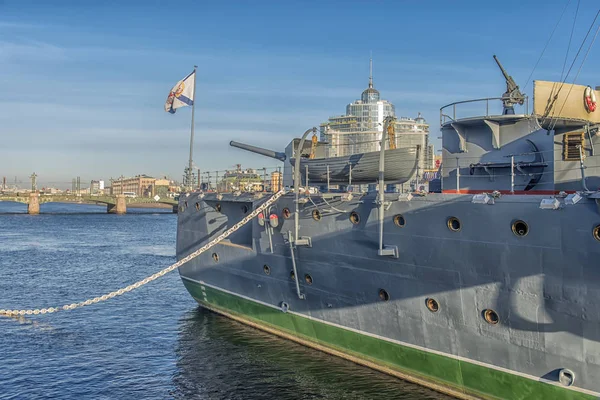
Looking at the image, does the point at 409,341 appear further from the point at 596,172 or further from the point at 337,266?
the point at 596,172

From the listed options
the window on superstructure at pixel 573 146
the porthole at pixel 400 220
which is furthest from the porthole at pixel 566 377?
the window on superstructure at pixel 573 146

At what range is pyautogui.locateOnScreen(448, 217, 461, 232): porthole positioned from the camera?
13.1 meters

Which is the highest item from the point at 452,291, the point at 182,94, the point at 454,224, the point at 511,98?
the point at 182,94

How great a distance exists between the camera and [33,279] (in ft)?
108

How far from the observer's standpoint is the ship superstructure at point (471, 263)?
37.3 feet

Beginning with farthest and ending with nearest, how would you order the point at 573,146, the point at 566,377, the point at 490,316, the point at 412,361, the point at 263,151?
the point at 263,151 < the point at 412,361 < the point at 573,146 < the point at 490,316 < the point at 566,377

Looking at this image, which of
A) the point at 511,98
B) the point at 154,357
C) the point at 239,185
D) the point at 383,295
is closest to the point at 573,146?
the point at 511,98

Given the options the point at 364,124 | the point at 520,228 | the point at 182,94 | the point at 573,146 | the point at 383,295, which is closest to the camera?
the point at 520,228

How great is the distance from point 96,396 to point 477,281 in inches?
416

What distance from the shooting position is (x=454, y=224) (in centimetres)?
1324

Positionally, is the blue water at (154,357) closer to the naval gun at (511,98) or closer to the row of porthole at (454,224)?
the row of porthole at (454,224)

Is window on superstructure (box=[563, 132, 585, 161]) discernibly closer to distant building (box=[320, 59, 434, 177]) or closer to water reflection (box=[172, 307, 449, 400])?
water reflection (box=[172, 307, 449, 400])

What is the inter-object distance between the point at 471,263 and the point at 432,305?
171cm

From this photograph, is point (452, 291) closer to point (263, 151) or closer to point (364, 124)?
point (263, 151)
